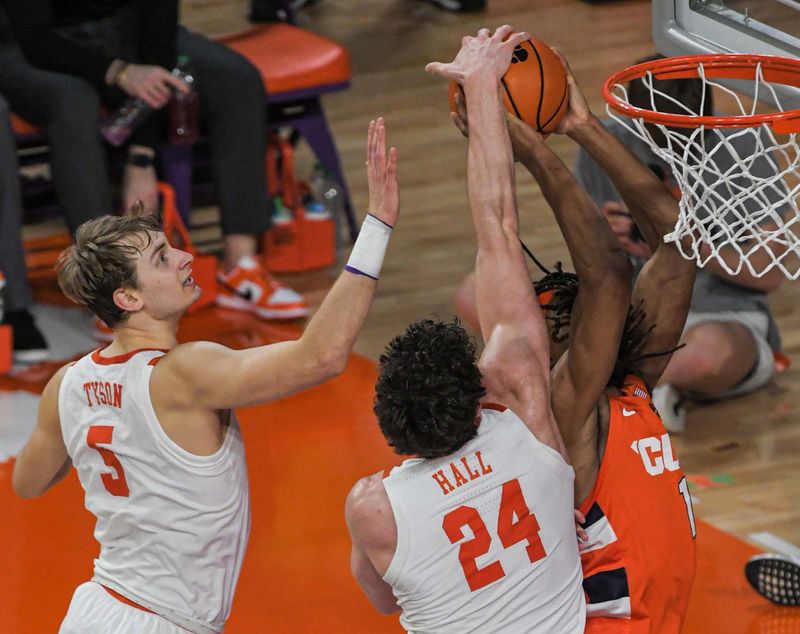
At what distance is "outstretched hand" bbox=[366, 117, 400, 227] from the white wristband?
0.06 feet

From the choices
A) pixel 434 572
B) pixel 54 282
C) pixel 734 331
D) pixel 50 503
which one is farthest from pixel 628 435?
pixel 54 282

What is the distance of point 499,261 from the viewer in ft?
9.37

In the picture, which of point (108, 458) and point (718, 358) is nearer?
point (108, 458)

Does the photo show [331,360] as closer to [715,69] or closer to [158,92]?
[715,69]

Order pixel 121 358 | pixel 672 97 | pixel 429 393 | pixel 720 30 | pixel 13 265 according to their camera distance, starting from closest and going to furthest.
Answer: pixel 429 393, pixel 121 358, pixel 720 30, pixel 672 97, pixel 13 265

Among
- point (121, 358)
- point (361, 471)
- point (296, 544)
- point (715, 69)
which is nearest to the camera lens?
point (121, 358)

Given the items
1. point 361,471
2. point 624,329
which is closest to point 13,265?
point 361,471

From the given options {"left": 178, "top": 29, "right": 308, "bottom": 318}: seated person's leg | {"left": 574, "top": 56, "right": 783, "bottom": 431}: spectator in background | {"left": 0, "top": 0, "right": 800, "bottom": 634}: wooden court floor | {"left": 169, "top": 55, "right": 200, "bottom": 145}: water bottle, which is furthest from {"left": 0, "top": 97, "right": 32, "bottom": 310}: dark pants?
{"left": 574, "top": 56, "right": 783, "bottom": 431}: spectator in background

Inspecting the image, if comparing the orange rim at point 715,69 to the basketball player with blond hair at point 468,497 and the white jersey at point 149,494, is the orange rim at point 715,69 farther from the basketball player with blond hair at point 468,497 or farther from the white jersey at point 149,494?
the white jersey at point 149,494

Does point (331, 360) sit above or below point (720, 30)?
below

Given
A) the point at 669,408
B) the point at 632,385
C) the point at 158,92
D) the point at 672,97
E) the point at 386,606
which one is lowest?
the point at 669,408

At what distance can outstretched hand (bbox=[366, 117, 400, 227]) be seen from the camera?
2.76 meters

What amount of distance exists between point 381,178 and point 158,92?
3.07 metres

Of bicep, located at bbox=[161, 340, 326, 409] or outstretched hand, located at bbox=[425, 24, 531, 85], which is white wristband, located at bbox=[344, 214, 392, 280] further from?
outstretched hand, located at bbox=[425, 24, 531, 85]
